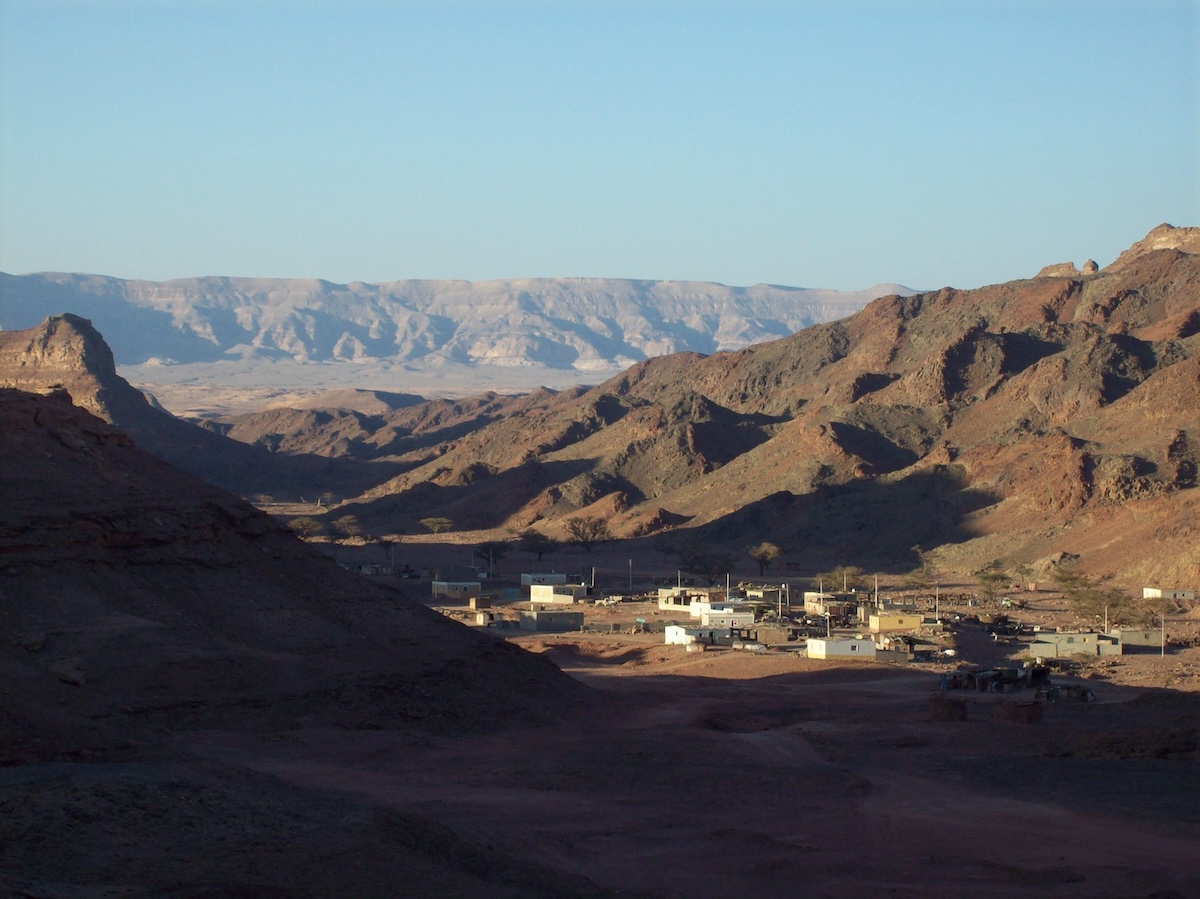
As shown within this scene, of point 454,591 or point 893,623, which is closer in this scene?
point 893,623

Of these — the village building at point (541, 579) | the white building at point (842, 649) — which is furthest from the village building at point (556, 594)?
the white building at point (842, 649)

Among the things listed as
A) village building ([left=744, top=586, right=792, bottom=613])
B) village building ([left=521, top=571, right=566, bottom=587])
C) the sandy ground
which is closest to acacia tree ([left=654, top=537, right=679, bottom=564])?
village building ([left=521, top=571, right=566, bottom=587])

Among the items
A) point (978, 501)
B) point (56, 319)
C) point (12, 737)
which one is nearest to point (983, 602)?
point (978, 501)

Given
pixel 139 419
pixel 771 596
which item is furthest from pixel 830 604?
pixel 139 419

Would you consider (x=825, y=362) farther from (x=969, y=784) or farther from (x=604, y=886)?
(x=604, y=886)

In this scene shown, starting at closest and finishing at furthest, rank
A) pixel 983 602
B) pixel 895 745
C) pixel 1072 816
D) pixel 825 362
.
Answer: pixel 1072 816
pixel 895 745
pixel 983 602
pixel 825 362

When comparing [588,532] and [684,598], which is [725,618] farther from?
[588,532]
